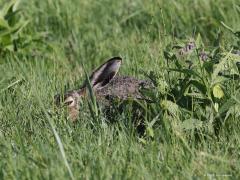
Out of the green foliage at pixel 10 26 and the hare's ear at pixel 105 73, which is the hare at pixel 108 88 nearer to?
the hare's ear at pixel 105 73

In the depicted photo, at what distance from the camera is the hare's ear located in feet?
16.4

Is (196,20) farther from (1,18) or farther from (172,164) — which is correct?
(172,164)

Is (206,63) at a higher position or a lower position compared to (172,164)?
higher

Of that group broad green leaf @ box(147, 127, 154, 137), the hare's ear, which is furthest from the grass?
the hare's ear

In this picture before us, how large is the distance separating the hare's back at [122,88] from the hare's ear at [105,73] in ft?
0.14

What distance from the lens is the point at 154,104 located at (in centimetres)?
411

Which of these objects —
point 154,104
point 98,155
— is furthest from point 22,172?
point 154,104

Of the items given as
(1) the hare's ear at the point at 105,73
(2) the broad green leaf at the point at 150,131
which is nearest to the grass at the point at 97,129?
(2) the broad green leaf at the point at 150,131

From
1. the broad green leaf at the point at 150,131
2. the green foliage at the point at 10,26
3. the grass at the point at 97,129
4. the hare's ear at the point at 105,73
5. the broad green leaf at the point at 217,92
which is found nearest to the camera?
the grass at the point at 97,129

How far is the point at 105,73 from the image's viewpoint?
504 centimetres

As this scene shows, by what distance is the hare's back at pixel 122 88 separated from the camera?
4750 mm

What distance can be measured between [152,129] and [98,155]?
44 cm

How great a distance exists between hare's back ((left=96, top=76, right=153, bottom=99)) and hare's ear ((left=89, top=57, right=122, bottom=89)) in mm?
42

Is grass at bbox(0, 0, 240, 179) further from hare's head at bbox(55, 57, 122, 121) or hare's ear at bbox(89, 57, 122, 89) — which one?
hare's ear at bbox(89, 57, 122, 89)
